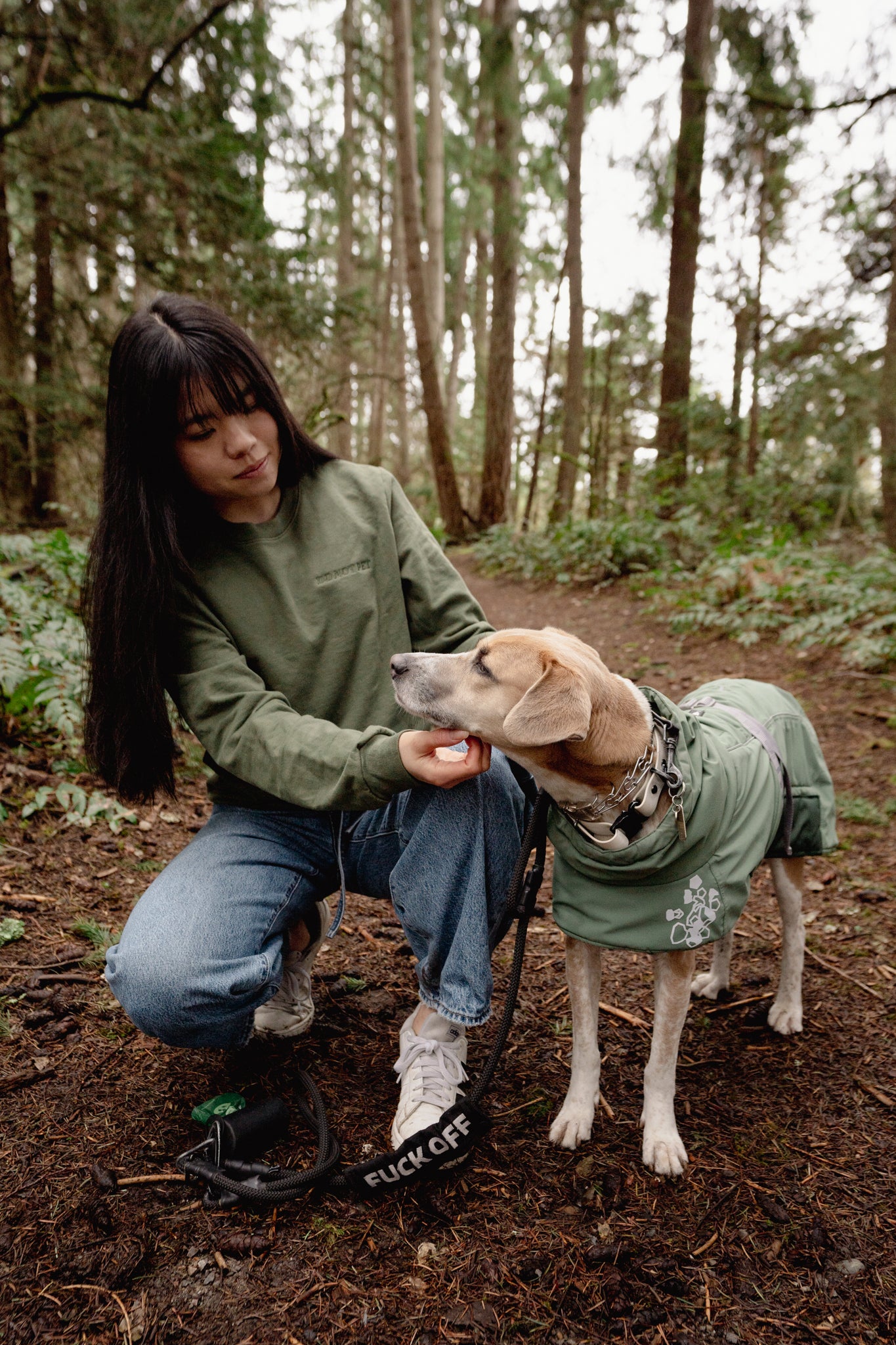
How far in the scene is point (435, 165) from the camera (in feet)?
51.5

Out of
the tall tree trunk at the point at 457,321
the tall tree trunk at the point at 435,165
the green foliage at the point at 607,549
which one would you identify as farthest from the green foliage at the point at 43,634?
the tall tree trunk at the point at 457,321

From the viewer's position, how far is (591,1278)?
187cm

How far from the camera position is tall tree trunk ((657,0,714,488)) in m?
9.68

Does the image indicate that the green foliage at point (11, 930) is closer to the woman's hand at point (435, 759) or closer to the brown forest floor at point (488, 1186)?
the brown forest floor at point (488, 1186)

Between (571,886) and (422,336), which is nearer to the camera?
(571,886)

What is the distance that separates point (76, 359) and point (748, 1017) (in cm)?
907

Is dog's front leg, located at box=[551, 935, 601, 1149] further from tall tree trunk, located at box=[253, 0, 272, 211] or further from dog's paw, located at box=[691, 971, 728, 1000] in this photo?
tall tree trunk, located at box=[253, 0, 272, 211]

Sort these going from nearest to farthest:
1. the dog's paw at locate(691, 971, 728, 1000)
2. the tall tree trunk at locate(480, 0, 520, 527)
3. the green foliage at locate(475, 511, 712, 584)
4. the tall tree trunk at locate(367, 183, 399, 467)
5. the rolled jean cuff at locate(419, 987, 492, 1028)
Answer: the rolled jean cuff at locate(419, 987, 492, 1028) < the dog's paw at locate(691, 971, 728, 1000) < the green foliage at locate(475, 511, 712, 584) < the tall tree trunk at locate(480, 0, 520, 527) < the tall tree trunk at locate(367, 183, 399, 467)

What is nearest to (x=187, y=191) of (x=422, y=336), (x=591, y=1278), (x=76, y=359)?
(x=76, y=359)

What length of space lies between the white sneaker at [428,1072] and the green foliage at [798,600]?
16.7ft

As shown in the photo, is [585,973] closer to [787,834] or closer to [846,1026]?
[787,834]

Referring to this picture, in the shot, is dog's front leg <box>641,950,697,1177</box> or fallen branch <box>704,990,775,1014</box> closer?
dog's front leg <box>641,950,697,1177</box>

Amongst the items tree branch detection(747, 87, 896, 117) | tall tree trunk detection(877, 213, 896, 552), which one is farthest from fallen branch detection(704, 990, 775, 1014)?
tall tree trunk detection(877, 213, 896, 552)

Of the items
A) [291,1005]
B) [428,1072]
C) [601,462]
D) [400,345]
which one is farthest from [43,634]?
[400,345]
